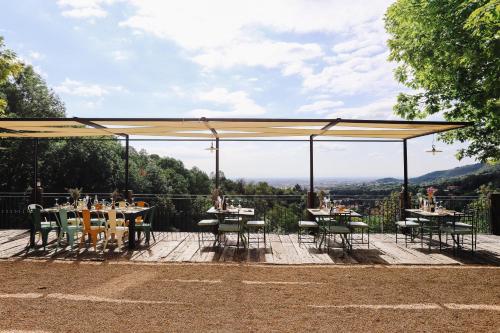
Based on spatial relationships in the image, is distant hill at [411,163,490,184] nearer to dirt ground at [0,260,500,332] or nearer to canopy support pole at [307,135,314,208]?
canopy support pole at [307,135,314,208]

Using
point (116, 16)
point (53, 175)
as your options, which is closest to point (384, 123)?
point (116, 16)

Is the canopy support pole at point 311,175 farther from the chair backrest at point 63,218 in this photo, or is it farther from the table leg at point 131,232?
the chair backrest at point 63,218

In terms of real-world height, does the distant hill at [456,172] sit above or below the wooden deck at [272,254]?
above

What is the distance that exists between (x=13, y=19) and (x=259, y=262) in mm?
10937

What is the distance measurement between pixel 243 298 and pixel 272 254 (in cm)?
236

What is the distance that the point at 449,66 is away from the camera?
8.62 metres

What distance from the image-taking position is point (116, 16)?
767 cm

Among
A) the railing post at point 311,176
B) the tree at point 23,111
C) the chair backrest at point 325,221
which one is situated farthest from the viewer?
the tree at point 23,111

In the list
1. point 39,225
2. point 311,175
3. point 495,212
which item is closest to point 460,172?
point 495,212

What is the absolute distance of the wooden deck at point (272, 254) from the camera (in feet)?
19.8

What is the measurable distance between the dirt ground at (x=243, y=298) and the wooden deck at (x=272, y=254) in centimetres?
38

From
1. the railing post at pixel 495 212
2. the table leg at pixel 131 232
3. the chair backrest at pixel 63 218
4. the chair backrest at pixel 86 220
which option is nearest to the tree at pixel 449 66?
the railing post at pixel 495 212

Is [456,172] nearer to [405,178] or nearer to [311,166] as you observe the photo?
[405,178]

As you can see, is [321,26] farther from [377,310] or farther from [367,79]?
[377,310]
